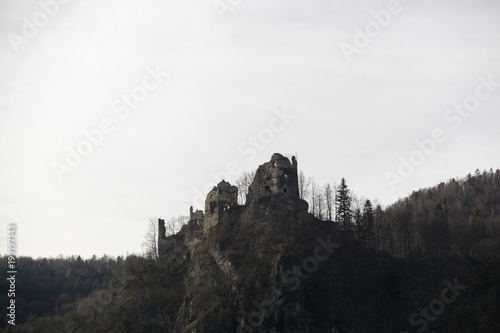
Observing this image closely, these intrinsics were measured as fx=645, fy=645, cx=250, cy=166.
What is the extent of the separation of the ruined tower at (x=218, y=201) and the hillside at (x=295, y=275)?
176mm

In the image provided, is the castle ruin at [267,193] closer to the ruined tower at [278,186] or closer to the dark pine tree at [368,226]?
the ruined tower at [278,186]

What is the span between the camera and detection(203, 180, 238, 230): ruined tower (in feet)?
347

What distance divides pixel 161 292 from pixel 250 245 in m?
16.7

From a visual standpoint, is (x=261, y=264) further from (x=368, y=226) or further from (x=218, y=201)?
(x=368, y=226)

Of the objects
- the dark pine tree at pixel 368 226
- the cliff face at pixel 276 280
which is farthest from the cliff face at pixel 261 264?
the dark pine tree at pixel 368 226

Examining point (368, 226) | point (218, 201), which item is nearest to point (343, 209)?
point (368, 226)

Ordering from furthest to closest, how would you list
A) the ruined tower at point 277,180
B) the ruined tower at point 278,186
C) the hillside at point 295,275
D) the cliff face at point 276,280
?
the ruined tower at point 277,180
the ruined tower at point 278,186
the cliff face at point 276,280
the hillside at point 295,275

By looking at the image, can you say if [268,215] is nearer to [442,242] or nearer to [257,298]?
[257,298]

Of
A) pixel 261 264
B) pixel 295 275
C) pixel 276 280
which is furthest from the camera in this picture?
pixel 261 264

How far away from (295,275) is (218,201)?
21.1 meters

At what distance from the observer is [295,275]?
A: 91125mm

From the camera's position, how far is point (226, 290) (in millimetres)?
92312

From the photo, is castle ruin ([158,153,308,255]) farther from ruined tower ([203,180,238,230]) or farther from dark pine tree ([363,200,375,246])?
dark pine tree ([363,200,375,246])

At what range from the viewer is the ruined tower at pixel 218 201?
347 feet
